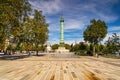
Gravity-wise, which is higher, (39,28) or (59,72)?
(39,28)

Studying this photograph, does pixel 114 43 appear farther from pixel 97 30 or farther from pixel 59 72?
pixel 59 72

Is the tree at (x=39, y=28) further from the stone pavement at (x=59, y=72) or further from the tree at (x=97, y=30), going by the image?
the stone pavement at (x=59, y=72)

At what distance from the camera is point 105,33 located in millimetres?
69750

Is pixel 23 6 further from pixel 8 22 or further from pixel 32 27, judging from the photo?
pixel 32 27

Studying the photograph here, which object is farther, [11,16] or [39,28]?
[39,28]

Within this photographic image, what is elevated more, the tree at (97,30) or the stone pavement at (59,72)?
the tree at (97,30)

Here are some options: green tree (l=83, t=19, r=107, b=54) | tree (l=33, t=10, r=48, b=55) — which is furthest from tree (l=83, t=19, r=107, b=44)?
tree (l=33, t=10, r=48, b=55)

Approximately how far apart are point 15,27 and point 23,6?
5131 millimetres

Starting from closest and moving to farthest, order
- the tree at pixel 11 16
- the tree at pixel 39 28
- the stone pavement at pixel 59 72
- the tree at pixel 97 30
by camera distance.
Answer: the stone pavement at pixel 59 72, the tree at pixel 11 16, the tree at pixel 39 28, the tree at pixel 97 30

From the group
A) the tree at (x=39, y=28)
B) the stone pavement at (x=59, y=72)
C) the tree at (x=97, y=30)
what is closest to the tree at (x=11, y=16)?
the stone pavement at (x=59, y=72)

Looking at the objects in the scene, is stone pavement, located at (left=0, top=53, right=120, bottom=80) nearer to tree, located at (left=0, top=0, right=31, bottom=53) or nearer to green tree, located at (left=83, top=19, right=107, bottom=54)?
tree, located at (left=0, top=0, right=31, bottom=53)

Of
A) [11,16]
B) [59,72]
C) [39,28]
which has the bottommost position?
[59,72]

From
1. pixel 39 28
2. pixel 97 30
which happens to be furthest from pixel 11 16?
pixel 97 30

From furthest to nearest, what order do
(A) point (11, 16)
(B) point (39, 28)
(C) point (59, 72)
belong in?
1. (B) point (39, 28)
2. (A) point (11, 16)
3. (C) point (59, 72)
